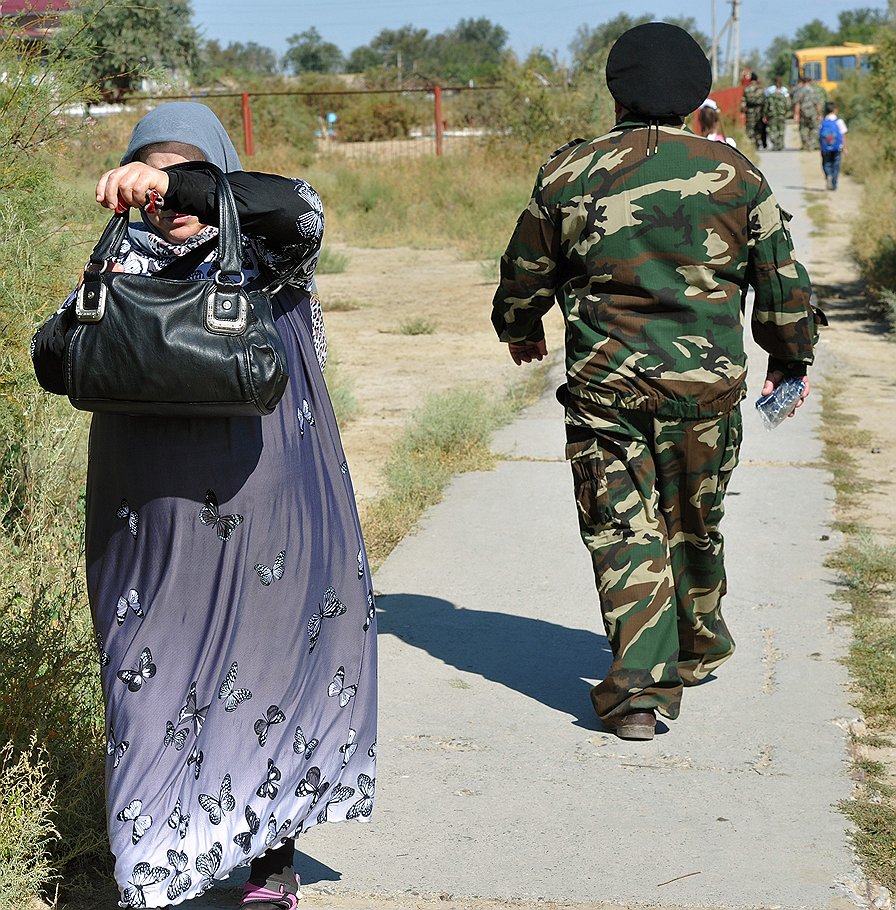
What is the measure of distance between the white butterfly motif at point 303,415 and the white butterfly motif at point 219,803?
0.69 meters

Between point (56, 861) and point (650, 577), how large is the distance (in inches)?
67.3

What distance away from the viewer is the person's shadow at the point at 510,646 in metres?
4.15

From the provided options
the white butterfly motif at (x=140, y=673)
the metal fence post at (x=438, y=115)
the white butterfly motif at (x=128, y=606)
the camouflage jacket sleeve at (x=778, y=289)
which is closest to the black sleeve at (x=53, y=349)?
the white butterfly motif at (x=128, y=606)

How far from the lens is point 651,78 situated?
3559 mm

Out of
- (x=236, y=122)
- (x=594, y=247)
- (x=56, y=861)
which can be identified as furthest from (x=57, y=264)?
(x=236, y=122)

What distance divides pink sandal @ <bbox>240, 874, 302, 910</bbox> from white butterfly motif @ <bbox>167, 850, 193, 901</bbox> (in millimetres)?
Result: 302

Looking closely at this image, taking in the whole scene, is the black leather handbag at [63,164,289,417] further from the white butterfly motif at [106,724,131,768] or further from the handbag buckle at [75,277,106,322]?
the white butterfly motif at [106,724,131,768]

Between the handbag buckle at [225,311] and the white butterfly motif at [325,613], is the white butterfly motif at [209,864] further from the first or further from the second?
the handbag buckle at [225,311]

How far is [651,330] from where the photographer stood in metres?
3.57

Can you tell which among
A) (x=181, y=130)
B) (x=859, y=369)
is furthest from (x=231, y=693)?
(x=859, y=369)

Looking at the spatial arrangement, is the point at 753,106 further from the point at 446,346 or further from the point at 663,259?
the point at 663,259

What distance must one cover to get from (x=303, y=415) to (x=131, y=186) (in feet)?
1.88

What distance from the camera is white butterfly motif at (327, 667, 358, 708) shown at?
2746 millimetres

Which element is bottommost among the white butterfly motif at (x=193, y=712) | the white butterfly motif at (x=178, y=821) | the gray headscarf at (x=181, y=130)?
the white butterfly motif at (x=178, y=821)
